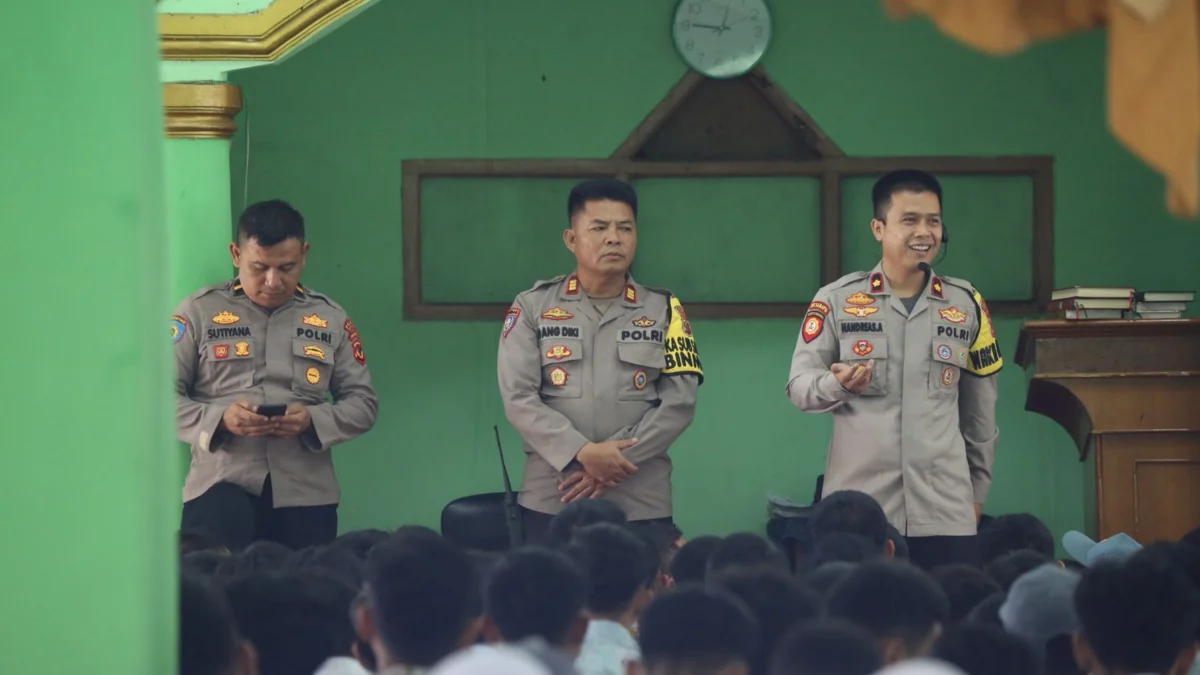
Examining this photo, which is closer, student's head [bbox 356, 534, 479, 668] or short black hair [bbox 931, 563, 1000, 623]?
student's head [bbox 356, 534, 479, 668]

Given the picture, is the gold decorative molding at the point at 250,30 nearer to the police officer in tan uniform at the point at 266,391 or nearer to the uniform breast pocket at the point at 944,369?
the police officer in tan uniform at the point at 266,391

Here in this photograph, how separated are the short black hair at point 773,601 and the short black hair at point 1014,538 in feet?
4.56


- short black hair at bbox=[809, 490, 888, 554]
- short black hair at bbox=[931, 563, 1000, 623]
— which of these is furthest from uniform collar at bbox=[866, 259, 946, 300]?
short black hair at bbox=[931, 563, 1000, 623]

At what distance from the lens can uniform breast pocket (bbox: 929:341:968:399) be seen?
180 inches

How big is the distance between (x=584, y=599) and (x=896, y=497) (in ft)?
5.55

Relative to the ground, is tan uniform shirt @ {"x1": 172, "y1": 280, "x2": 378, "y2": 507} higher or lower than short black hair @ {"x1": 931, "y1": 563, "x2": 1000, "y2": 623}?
higher

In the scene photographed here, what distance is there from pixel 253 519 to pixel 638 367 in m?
1.17

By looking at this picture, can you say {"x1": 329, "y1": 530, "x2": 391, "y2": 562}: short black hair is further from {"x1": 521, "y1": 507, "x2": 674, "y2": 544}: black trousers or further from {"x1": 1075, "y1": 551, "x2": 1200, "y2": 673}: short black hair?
{"x1": 1075, "y1": 551, "x2": 1200, "y2": 673}: short black hair

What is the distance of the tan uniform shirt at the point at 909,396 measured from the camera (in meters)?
4.54

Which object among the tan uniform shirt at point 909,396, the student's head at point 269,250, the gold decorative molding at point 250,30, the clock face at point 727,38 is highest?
the clock face at point 727,38

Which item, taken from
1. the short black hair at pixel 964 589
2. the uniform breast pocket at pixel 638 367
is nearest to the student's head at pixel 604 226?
the uniform breast pocket at pixel 638 367

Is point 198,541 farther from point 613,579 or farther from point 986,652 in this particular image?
point 986,652

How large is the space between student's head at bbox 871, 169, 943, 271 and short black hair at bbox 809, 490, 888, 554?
0.85 metres

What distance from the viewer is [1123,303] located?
219 inches
